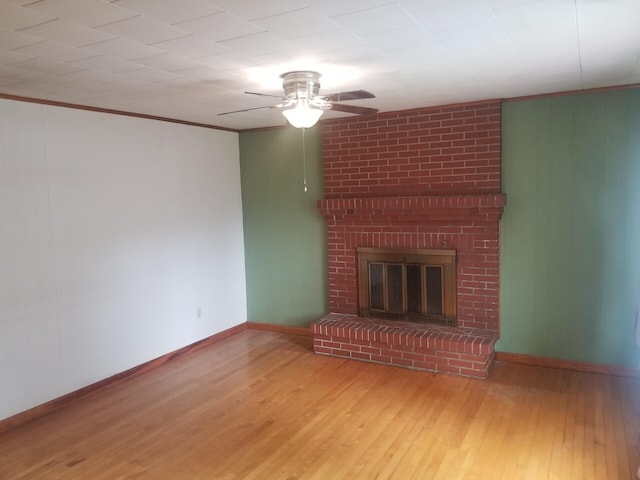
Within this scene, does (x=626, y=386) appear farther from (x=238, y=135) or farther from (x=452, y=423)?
(x=238, y=135)

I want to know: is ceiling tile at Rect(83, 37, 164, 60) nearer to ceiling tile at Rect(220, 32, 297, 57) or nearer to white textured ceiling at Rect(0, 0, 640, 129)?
white textured ceiling at Rect(0, 0, 640, 129)

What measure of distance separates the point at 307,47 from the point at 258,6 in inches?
23.2

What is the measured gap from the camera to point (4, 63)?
2.70 m

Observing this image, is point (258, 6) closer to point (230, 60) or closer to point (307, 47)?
point (307, 47)

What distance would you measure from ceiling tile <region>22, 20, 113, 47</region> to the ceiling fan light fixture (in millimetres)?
1076

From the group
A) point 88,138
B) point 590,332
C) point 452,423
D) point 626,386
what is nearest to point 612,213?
point 590,332

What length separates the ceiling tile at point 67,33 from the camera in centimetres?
216

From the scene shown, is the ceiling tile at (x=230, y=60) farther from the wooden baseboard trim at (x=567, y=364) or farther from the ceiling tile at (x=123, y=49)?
the wooden baseboard trim at (x=567, y=364)

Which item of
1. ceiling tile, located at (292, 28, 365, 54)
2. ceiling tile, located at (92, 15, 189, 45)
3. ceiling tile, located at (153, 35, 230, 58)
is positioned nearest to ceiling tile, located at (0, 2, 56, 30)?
ceiling tile, located at (92, 15, 189, 45)

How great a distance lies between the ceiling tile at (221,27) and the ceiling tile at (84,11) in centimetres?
27

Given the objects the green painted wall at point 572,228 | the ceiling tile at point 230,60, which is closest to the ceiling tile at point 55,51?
the ceiling tile at point 230,60

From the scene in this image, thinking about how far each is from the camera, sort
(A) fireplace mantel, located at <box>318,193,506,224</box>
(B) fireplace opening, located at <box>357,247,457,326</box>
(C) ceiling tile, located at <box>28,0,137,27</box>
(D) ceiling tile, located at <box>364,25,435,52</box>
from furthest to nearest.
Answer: (B) fireplace opening, located at <box>357,247,457,326</box> < (A) fireplace mantel, located at <box>318,193,506,224</box> < (D) ceiling tile, located at <box>364,25,435,52</box> < (C) ceiling tile, located at <box>28,0,137,27</box>

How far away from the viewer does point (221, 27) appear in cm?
224

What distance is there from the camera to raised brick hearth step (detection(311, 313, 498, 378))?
4137mm
